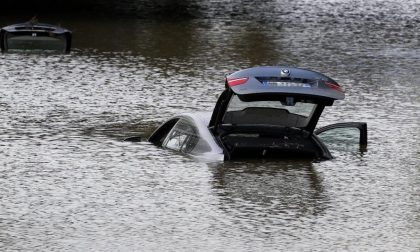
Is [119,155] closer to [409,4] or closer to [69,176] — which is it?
[69,176]

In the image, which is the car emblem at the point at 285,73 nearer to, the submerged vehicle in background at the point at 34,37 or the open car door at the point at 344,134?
the open car door at the point at 344,134

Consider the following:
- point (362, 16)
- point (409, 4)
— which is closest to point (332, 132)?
point (362, 16)

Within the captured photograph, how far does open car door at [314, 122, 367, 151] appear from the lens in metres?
22.6

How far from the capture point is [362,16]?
61750 millimetres

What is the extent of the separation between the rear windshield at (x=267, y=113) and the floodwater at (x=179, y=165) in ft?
2.59

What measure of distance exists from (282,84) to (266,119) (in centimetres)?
108

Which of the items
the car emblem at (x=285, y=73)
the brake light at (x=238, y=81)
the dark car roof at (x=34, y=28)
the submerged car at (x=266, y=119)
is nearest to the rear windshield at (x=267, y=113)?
the submerged car at (x=266, y=119)

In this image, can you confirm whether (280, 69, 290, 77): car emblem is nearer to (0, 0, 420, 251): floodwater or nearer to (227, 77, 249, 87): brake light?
(227, 77, 249, 87): brake light

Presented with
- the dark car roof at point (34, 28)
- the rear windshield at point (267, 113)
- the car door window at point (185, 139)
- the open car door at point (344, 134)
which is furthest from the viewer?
the dark car roof at point (34, 28)

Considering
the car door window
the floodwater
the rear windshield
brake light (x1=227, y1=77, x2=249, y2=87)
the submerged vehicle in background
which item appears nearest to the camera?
the floodwater

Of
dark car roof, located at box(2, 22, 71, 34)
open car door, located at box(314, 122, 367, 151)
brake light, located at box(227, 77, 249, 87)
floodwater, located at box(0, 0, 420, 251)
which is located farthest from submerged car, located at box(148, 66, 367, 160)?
dark car roof, located at box(2, 22, 71, 34)

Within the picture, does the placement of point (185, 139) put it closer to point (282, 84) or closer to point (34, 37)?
point (282, 84)

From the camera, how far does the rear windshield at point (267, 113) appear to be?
19844mm

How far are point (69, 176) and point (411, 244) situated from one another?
23.4ft
